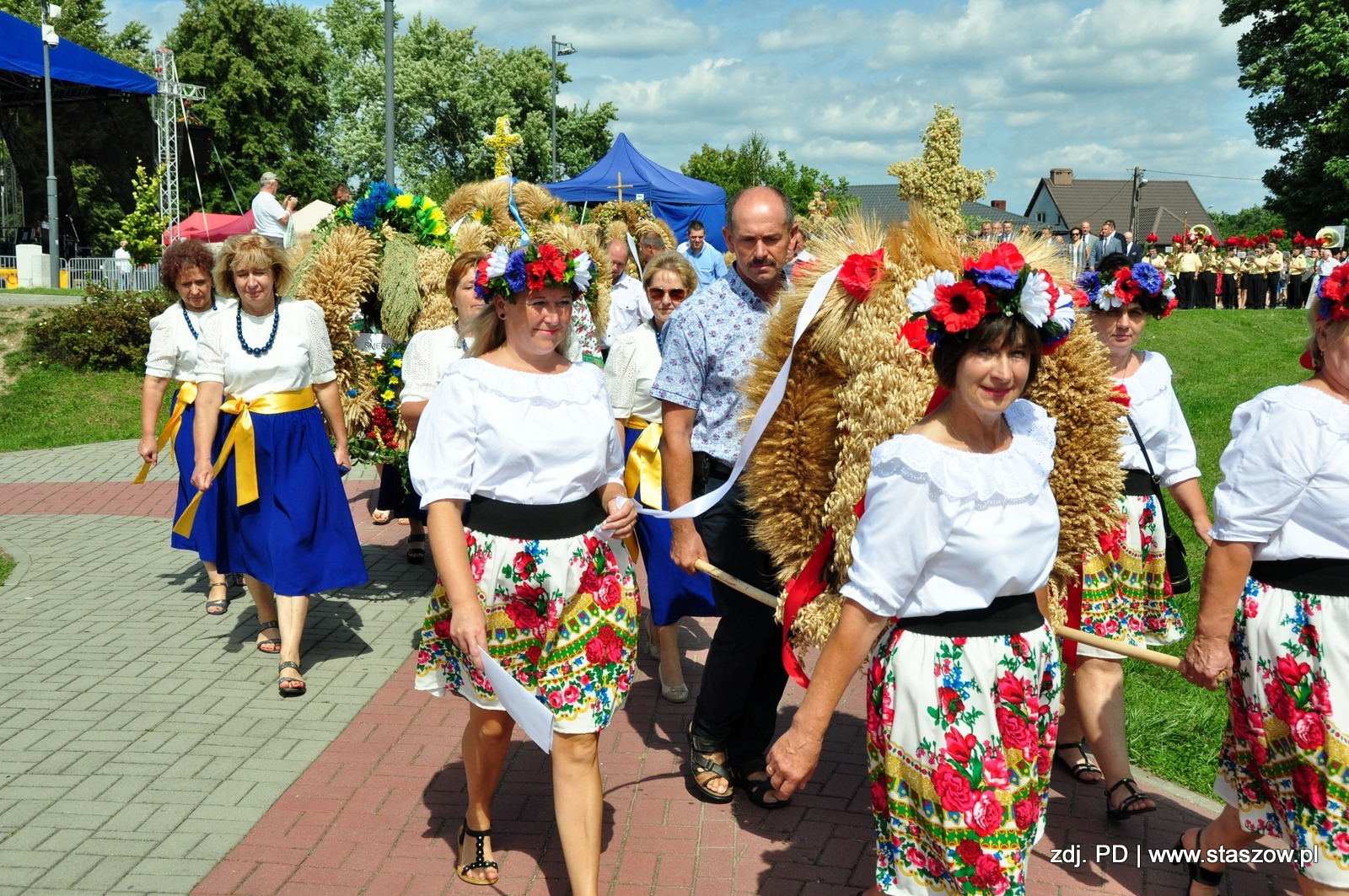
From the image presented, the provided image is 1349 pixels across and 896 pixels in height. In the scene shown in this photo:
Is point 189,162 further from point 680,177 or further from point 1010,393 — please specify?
point 1010,393

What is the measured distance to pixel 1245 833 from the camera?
365 centimetres

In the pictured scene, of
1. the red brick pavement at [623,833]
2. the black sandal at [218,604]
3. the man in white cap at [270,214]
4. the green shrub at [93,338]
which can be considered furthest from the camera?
the green shrub at [93,338]

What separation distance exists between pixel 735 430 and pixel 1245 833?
2.19m

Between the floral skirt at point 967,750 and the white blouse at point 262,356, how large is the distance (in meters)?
4.16

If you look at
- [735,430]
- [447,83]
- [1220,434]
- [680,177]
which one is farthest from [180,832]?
[447,83]

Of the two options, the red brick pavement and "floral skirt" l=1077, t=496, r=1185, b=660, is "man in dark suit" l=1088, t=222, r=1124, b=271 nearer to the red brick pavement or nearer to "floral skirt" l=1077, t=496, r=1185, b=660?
"floral skirt" l=1077, t=496, r=1185, b=660

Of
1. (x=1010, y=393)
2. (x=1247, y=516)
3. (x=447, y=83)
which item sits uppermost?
(x=447, y=83)

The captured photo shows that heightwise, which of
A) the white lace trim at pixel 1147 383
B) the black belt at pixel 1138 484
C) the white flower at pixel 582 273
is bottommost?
the black belt at pixel 1138 484

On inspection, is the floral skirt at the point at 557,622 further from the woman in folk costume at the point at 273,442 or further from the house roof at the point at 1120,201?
the house roof at the point at 1120,201

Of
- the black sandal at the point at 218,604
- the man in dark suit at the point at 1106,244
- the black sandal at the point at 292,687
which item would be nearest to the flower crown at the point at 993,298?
the black sandal at the point at 292,687

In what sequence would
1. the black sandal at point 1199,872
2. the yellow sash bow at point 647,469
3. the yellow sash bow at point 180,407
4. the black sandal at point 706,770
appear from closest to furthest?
Result: the black sandal at point 1199,872 → the black sandal at point 706,770 → the yellow sash bow at point 647,469 → the yellow sash bow at point 180,407

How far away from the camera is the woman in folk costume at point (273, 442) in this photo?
583 cm

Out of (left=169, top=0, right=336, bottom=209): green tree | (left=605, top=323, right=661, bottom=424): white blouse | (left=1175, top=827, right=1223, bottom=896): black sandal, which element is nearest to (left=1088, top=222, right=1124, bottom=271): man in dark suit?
(left=605, top=323, right=661, bottom=424): white blouse

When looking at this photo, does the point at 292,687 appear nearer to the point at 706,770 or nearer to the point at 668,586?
the point at 668,586
